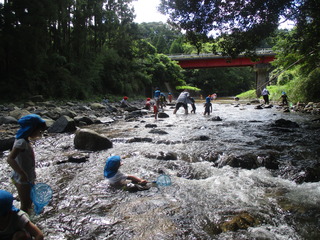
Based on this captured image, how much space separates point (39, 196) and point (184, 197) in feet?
6.62

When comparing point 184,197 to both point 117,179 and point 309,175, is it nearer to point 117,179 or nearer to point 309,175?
point 117,179

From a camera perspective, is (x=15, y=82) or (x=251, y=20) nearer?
(x=251, y=20)

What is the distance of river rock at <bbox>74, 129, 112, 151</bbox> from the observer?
6508mm

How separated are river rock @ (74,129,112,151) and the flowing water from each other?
0.30 meters

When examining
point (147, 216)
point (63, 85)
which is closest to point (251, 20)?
point (147, 216)

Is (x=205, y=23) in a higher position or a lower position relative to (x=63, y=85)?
higher

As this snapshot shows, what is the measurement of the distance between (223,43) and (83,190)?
10.2m

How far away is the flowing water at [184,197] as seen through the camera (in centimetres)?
283

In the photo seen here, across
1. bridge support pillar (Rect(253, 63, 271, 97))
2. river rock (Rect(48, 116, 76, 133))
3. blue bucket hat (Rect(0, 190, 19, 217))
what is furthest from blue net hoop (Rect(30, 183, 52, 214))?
bridge support pillar (Rect(253, 63, 271, 97))

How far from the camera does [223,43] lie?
11789 millimetres

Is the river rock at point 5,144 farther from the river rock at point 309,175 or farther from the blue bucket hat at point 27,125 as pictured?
the river rock at point 309,175

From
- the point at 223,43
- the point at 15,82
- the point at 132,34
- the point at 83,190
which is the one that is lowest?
the point at 83,190

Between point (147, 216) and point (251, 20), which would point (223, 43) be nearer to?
point (251, 20)

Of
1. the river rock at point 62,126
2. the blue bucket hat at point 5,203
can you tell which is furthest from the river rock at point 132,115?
the blue bucket hat at point 5,203
